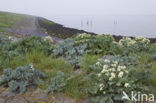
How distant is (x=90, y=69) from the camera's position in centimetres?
306

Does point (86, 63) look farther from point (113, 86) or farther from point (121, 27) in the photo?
point (121, 27)

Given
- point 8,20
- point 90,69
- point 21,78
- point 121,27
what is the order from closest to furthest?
1. point 21,78
2. point 90,69
3. point 121,27
4. point 8,20

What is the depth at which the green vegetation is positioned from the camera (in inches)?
85.4

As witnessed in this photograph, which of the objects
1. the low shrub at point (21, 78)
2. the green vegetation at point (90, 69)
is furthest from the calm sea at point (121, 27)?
the low shrub at point (21, 78)

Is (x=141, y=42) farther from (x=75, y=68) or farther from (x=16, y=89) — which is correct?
(x=16, y=89)

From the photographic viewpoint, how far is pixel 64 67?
3.16 m

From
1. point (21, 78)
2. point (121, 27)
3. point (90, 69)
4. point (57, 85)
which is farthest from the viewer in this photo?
point (121, 27)

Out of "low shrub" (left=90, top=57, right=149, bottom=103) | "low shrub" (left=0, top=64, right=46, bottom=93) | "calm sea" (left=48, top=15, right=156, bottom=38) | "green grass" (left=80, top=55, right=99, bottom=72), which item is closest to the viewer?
"low shrub" (left=90, top=57, right=149, bottom=103)

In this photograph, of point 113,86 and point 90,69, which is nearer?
point 113,86

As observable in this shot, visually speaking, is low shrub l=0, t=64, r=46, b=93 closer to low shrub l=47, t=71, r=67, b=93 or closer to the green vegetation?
the green vegetation

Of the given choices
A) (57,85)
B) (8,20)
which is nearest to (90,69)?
(57,85)

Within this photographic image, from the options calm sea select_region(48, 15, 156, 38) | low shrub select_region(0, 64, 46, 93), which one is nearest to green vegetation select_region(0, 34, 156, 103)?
low shrub select_region(0, 64, 46, 93)

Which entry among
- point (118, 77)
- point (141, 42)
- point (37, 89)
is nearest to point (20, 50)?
point (37, 89)

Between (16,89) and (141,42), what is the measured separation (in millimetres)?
3708
